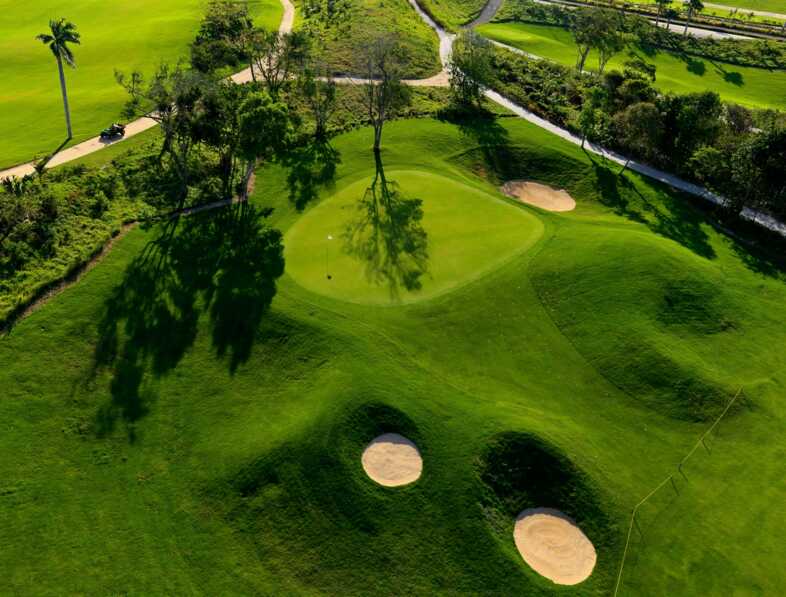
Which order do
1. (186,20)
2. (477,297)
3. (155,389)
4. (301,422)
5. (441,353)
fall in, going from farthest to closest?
(186,20), (477,297), (441,353), (155,389), (301,422)

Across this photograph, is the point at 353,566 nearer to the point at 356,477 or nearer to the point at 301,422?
the point at 356,477

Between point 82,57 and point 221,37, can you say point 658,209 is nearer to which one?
point 221,37

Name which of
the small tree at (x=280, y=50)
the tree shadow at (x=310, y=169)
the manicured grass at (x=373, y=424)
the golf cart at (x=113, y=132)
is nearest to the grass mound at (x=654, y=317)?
the manicured grass at (x=373, y=424)

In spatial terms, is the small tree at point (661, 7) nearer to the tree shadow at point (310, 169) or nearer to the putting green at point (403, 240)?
the putting green at point (403, 240)

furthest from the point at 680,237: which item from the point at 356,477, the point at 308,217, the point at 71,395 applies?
the point at 71,395

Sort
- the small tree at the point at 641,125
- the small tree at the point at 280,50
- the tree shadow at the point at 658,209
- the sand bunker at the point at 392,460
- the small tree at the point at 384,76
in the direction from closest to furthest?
the sand bunker at the point at 392,460 → the tree shadow at the point at 658,209 → the small tree at the point at 641,125 → the small tree at the point at 384,76 → the small tree at the point at 280,50

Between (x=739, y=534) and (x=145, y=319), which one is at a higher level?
(x=145, y=319)

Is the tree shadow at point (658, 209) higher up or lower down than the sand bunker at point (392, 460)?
higher up

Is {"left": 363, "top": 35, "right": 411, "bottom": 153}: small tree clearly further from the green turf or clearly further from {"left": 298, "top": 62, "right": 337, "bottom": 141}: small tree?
the green turf
